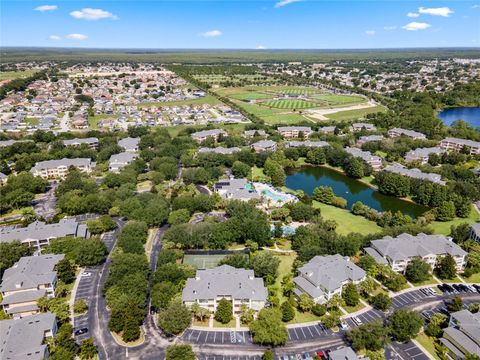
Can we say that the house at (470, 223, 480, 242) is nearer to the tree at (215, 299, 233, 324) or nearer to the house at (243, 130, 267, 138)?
the tree at (215, 299, 233, 324)

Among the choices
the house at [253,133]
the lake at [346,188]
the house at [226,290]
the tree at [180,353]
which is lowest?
the lake at [346,188]

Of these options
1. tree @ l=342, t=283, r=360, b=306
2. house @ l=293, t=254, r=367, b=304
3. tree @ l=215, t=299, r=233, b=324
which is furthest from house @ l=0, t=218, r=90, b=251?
tree @ l=342, t=283, r=360, b=306

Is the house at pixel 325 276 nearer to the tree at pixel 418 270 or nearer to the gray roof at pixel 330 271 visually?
the gray roof at pixel 330 271

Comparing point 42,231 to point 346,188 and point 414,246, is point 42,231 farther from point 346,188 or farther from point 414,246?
point 346,188

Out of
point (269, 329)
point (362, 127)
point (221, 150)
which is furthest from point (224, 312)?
point (362, 127)

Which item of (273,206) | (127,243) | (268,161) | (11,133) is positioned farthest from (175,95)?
(127,243)

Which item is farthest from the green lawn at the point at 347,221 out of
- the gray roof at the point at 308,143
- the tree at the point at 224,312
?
the gray roof at the point at 308,143
